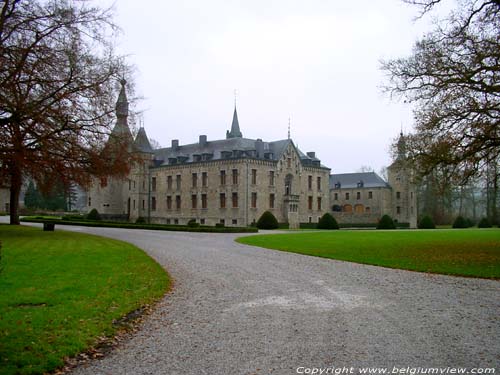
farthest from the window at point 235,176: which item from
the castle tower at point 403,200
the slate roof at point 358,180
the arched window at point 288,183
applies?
the slate roof at point 358,180

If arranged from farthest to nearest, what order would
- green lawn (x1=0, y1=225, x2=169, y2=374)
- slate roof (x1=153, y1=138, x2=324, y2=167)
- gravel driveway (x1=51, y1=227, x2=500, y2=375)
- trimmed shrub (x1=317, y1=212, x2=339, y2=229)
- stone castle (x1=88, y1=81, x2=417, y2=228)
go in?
slate roof (x1=153, y1=138, x2=324, y2=167), stone castle (x1=88, y1=81, x2=417, y2=228), trimmed shrub (x1=317, y1=212, x2=339, y2=229), green lawn (x1=0, y1=225, x2=169, y2=374), gravel driveway (x1=51, y1=227, x2=500, y2=375)

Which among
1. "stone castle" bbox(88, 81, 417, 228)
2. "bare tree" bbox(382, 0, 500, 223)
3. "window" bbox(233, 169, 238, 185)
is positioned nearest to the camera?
"bare tree" bbox(382, 0, 500, 223)

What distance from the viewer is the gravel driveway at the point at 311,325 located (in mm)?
5566

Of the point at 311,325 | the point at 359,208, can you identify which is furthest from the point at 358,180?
the point at 311,325

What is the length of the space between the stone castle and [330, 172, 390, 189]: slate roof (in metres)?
13.1

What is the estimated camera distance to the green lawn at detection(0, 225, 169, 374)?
5.78 metres

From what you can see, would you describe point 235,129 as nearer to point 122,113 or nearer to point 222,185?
point 222,185

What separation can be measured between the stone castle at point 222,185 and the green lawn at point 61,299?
112ft

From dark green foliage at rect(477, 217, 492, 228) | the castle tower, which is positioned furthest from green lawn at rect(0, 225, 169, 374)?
the castle tower

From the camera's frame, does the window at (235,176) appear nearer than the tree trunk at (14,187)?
No

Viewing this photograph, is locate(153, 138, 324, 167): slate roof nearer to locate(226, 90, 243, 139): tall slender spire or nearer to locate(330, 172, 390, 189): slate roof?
locate(226, 90, 243, 139): tall slender spire

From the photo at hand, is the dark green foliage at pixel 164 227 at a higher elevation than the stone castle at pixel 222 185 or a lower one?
lower

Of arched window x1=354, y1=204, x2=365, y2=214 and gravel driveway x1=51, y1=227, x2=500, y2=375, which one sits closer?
gravel driveway x1=51, y1=227, x2=500, y2=375

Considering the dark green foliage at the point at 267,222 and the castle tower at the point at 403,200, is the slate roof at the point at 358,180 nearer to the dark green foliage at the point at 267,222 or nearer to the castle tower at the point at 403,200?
the castle tower at the point at 403,200
